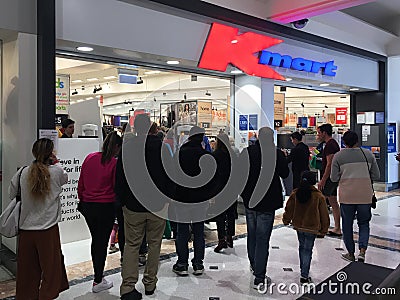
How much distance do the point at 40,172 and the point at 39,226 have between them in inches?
15.6

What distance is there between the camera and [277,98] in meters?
8.78

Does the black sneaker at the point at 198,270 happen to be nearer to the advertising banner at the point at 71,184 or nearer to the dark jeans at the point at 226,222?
the dark jeans at the point at 226,222

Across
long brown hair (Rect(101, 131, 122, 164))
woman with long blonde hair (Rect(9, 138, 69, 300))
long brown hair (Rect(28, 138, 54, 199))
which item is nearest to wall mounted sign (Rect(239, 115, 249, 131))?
long brown hair (Rect(101, 131, 122, 164))

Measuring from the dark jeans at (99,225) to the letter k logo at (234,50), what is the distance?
→ 2.99m

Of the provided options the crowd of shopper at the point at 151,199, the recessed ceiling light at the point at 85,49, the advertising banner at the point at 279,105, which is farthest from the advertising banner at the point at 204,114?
the crowd of shopper at the point at 151,199

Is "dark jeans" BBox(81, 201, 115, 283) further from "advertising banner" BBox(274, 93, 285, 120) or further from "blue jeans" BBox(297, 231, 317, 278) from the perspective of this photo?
"advertising banner" BBox(274, 93, 285, 120)

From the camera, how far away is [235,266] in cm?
416

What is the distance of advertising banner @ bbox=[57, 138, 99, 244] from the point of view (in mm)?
→ 4820

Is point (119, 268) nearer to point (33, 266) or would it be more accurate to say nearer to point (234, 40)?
point (33, 266)

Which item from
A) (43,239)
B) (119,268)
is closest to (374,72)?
(119,268)

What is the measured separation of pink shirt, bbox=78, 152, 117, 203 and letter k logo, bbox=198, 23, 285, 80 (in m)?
2.80

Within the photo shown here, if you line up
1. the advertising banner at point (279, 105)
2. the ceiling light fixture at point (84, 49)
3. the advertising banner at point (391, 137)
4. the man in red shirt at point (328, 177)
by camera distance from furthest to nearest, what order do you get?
the advertising banner at point (391, 137) → the advertising banner at point (279, 105) → the man in red shirt at point (328, 177) → the ceiling light fixture at point (84, 49)

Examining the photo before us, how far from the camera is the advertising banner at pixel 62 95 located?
623 centimetres

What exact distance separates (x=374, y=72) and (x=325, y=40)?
9.30 ft
